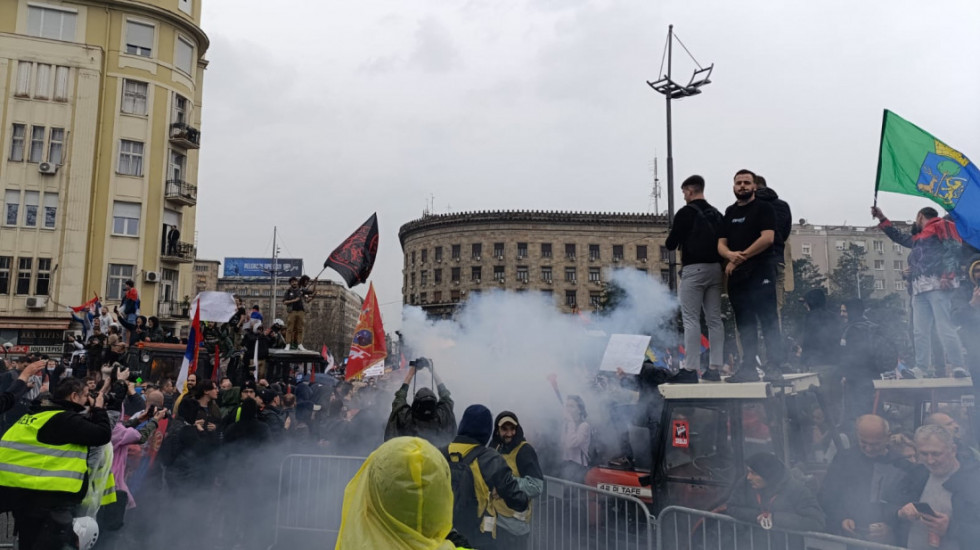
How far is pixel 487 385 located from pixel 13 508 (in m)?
6.62

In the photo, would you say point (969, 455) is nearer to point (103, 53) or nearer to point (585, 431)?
point (585, 431)

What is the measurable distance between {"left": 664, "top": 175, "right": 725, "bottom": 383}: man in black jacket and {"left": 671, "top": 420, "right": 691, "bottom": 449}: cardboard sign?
0.96m

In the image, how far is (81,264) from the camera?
2959 cm

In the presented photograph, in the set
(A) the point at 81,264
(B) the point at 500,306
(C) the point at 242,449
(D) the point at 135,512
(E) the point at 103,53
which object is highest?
(E) the point at 103,53

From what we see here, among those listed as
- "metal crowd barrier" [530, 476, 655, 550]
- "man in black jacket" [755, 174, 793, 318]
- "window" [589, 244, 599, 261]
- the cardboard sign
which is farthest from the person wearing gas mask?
"window" [589, 244, 599, 261]

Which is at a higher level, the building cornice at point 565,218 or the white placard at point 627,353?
the building cornice at point 565,218

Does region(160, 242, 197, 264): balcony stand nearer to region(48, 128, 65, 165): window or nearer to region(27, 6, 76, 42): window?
region(48, 128, 65, 165): window

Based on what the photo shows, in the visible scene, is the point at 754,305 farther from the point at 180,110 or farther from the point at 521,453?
the point at 180,110

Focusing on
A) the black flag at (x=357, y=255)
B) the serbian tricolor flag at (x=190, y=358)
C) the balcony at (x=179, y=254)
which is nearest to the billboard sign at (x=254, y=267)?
the balcony at (x=179, y=254)

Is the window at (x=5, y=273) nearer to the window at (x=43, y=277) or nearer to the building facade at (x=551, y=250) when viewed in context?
the window at (x=43, y=277)

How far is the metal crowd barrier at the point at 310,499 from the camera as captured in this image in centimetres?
697

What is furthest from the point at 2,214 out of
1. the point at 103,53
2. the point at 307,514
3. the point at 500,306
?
the point at 307,514

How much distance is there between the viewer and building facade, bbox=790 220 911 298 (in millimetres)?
75688

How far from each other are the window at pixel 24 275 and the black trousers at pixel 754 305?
32.0 metres
